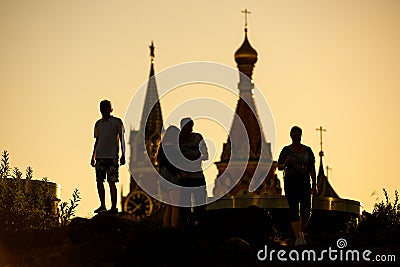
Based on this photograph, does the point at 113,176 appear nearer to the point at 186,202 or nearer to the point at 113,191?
the point at 113,191

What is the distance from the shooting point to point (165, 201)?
25.2m

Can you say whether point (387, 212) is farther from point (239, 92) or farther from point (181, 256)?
point (239, 92)

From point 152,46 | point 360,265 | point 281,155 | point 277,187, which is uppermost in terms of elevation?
point 152,46

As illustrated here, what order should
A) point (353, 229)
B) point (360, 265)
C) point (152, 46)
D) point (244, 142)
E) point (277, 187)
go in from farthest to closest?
point (152, 46) < point (244, 142) < point (277, 187) < point (353, 229) < point (360, 265)

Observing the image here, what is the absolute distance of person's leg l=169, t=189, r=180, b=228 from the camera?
81.7 ft

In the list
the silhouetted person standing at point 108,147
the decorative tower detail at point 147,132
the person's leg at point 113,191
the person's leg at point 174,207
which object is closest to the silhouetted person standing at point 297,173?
the person's leg at point 174,207

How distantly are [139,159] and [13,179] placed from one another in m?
143

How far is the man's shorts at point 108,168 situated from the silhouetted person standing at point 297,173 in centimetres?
257

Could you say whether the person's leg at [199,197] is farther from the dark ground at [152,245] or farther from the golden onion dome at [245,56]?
the golden onion dome at [245,56]

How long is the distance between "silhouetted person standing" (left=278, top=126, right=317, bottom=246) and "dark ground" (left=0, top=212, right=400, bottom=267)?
1.69 ft

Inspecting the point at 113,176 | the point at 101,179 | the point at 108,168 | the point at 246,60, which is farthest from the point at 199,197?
the point at 246,60

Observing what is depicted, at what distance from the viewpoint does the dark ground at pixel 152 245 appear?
77.9 ft

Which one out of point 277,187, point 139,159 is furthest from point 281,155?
point 139,159

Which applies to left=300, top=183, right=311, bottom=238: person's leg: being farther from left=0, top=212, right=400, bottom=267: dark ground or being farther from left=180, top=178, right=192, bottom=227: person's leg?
left=180, top=178, right=192, bottom=227: person's leg
